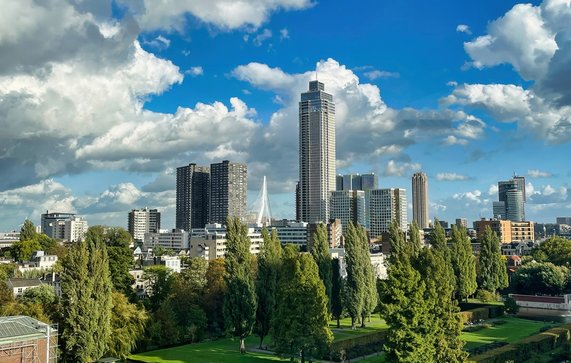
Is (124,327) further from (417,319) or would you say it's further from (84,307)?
(417,319)

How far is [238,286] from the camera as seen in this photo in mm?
51781

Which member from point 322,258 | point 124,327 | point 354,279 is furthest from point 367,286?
point 124,327

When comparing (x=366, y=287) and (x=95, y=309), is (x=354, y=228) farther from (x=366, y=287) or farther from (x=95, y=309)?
(x=95, y=309)

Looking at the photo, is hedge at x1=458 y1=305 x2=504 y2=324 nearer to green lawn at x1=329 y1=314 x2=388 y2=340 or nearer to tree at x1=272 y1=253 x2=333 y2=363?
green lawn at x1=329 y1=314 x2=388 y2=340

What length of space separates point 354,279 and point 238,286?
58.9 ft

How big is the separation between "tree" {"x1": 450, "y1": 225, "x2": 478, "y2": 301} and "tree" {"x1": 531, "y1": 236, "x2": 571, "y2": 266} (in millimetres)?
31384

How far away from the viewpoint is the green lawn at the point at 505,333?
5653cm

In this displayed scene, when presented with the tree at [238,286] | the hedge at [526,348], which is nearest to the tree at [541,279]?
the hedge at [526,348]

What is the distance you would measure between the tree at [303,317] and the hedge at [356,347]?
5.15m

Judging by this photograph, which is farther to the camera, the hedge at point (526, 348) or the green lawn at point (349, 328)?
the green lawn at point (349, 328)

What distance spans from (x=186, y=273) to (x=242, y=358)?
1859 centimetres

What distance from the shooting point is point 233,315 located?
51.4m

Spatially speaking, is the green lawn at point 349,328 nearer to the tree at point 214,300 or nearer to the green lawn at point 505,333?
the green lawn at point 505,333

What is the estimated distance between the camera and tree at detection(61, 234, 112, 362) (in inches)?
1640
